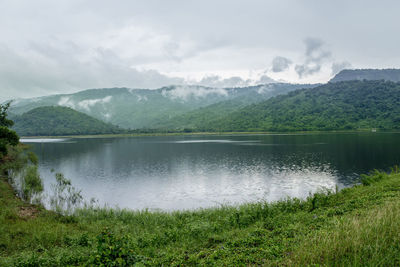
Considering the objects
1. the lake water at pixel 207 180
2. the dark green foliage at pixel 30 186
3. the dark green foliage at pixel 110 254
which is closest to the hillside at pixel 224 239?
the dark green foliage at pixel 110 254

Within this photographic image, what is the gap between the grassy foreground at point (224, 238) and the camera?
6.63 meters

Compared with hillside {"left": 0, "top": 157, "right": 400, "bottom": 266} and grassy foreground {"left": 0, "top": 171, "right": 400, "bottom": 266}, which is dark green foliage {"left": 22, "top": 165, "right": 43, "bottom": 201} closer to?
grassy foreground {"left": 0, "top": 171, "right": 400, "bottom": 266}

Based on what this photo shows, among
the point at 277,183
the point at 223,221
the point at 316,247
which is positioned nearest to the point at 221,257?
the point at 316,247

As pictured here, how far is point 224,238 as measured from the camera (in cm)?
1146

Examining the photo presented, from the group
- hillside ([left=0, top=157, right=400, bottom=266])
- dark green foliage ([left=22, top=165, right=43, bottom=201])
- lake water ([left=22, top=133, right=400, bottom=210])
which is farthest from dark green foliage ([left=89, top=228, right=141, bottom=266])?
dark green foliage ([left=22, top=165, right=43, bottom=201])

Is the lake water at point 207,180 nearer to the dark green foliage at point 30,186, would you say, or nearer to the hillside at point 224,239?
the dark green foliage at point 30,186

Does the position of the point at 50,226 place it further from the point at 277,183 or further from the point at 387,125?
the point at 387,125

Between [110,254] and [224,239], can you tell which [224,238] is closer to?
[224,239]

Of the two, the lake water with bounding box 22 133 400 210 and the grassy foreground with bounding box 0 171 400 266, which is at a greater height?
the grassy foreground with bounding box 0 171 400 266

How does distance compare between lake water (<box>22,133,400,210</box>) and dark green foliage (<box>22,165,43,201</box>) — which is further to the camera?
lake water (<box>22,133,400,210</box>)

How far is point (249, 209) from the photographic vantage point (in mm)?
16500

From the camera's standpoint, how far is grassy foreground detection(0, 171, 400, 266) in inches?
261

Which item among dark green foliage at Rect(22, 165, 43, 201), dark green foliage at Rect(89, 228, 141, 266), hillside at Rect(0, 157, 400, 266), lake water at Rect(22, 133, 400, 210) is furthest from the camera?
lake water at Rect(22, 133, 400, 210)

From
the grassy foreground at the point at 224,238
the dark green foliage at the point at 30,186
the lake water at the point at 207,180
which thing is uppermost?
the grassy foreground at the point at 224,238
